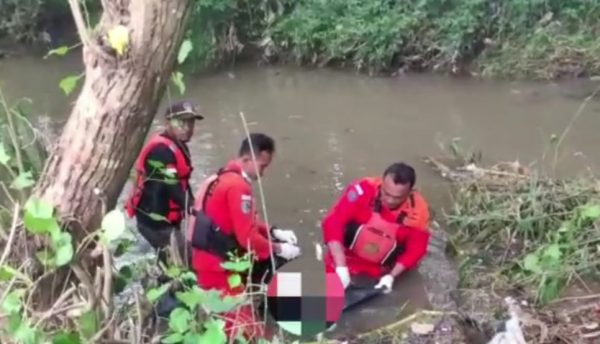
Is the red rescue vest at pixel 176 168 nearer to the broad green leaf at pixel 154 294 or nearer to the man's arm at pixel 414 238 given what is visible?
the man's arm at pixel 414 238

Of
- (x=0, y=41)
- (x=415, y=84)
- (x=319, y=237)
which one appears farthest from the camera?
(x=0, y=41)

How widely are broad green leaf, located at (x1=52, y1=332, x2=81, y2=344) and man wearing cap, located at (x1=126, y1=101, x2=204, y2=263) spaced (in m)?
2.47

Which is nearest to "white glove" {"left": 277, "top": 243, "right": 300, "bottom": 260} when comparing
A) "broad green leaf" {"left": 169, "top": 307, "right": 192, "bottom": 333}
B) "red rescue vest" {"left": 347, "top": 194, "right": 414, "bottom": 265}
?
"red rescue vest" {"left": 347, "top": 194, "right": 414, "bottom": 265}

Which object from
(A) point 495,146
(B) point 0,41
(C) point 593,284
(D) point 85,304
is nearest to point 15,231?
(D) point 85,304

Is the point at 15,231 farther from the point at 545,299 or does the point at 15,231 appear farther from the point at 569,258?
the point at 569,258

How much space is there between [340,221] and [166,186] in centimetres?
97

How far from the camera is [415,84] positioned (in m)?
12.4

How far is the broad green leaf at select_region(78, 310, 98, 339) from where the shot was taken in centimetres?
278

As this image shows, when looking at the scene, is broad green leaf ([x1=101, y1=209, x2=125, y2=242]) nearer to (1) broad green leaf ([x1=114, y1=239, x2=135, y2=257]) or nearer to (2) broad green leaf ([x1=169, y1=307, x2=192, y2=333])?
(2) broad green leaf ([x1=169, y1=307, x2=192, y2=333])

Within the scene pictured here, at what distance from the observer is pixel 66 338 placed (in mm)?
2666

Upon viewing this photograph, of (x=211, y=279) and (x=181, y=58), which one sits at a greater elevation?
(x=181, y=58)

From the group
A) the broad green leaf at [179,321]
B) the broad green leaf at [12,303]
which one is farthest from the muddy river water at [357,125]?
the broad green leaf at [12,303]

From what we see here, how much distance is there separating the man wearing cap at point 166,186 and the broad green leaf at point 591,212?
2208 millimetres

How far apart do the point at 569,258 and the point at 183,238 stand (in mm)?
2125
